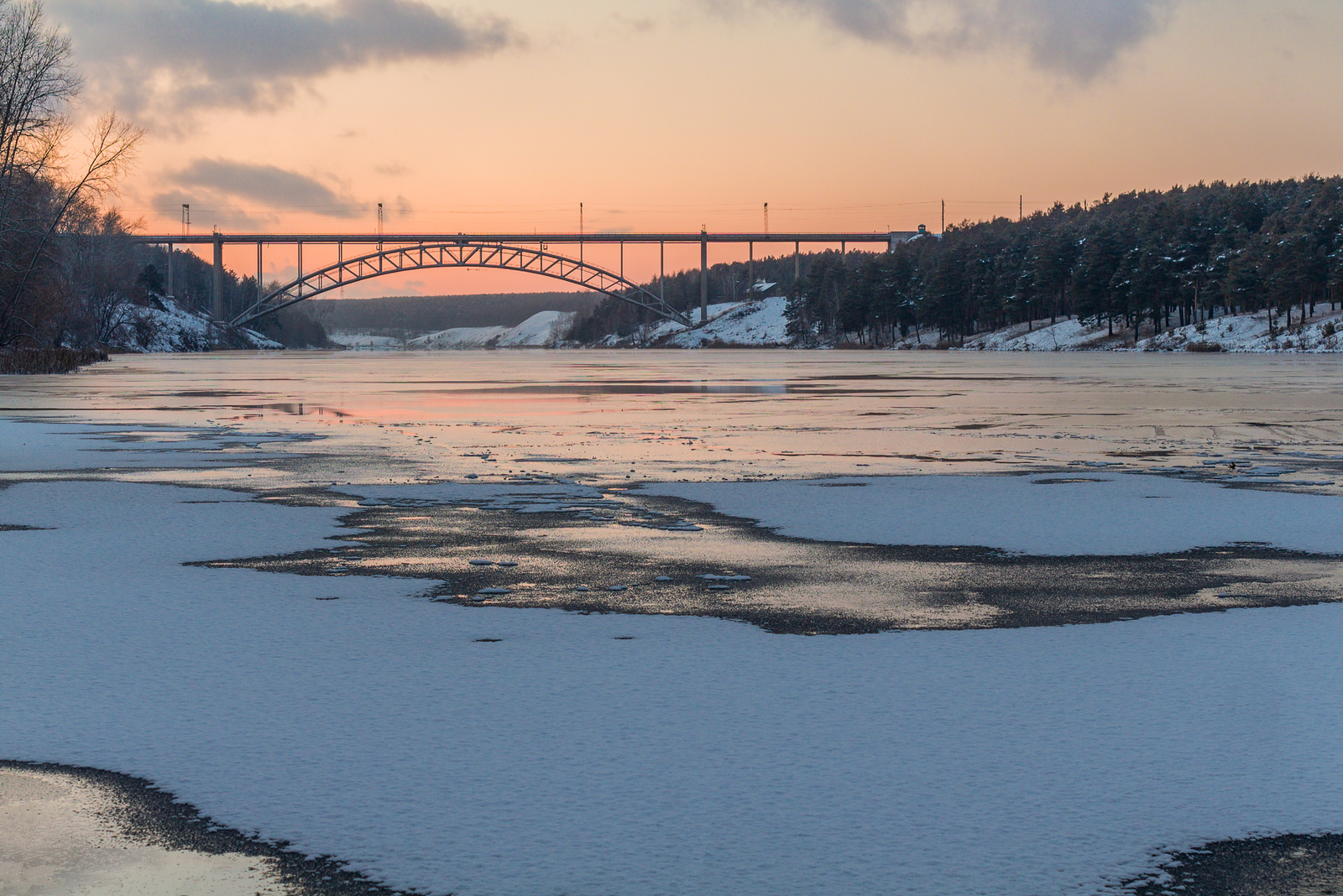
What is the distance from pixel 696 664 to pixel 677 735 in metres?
0.97

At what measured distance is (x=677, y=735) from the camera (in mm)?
4203

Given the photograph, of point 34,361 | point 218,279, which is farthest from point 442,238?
point 34,361

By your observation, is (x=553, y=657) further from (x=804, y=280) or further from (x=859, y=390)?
(x=804, y=280)

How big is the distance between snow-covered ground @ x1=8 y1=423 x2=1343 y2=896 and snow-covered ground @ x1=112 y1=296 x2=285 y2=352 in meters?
115

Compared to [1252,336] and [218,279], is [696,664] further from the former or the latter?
[218,279]

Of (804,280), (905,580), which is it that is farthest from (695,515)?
(804,280)

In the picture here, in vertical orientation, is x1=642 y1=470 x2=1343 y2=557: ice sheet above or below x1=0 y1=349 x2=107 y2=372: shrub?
below

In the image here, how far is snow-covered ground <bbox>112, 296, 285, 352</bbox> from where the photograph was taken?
388 feet

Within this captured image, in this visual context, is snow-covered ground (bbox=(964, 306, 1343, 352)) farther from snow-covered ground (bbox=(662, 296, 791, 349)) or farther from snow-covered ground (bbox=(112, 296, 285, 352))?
snow-covered ground (bbox=(112, 296, 285, 352))

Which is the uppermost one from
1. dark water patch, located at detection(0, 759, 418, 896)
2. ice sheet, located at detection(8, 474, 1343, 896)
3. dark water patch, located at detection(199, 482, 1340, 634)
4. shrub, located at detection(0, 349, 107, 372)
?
shrub, located at detection(0, 349, 107, 372)

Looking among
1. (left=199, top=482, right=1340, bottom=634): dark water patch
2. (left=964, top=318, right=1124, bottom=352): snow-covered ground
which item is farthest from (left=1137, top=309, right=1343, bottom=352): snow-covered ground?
(left=199, top=482, right=1340, bottom=634): dark water patch

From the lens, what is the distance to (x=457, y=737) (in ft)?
13.7

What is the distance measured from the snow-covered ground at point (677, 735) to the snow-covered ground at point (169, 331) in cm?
11545

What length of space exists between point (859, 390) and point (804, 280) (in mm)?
142578
